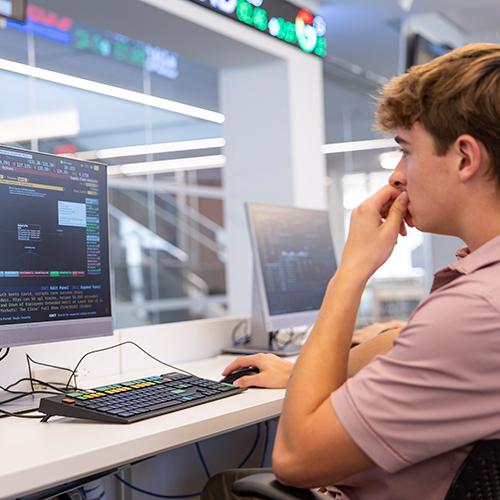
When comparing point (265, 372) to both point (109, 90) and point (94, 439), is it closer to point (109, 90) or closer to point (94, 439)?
point (94, 439)

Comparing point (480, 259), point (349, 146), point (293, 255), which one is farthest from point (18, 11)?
point (349, 146)

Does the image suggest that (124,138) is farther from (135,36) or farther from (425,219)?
(425,219)

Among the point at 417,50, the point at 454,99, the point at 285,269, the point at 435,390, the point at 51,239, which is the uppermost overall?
the point at 417,50

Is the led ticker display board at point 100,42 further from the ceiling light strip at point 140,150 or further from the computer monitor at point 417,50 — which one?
the computer monitor at point 417,50

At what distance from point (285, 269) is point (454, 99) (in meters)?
1.41

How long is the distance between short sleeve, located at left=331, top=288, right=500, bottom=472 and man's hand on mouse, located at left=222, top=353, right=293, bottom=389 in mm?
742

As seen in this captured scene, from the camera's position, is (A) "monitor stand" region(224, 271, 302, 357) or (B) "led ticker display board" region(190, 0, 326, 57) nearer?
(A) "monitor stand" region(224, 271, 302, 357)

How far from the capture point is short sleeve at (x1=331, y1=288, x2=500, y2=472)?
971 mm

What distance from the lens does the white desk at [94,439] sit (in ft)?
3.65

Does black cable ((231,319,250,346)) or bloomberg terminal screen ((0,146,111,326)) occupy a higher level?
bloomberg terminal screen ((0,146,111,326))

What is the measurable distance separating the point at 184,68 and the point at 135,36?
2.89 metres

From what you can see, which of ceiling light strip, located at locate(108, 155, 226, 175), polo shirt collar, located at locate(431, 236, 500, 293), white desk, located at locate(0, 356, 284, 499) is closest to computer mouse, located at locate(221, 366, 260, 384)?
white desk, located at locate(0, 356, 284, 499)

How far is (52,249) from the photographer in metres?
1.72

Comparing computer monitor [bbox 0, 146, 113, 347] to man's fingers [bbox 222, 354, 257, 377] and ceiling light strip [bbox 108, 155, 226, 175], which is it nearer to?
man's fingers [bbox 222, 354, 257, 377]
